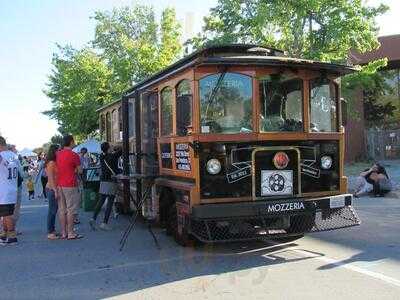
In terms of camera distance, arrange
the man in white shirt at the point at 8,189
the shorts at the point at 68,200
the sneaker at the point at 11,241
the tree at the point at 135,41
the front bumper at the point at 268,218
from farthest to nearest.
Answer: the tree at the point at 135,41, the shorts at the point at 68,200, the sneaker at the point at 11,241, the man in white shirt at the point at 8,189, the front bumper at the point at 268,218

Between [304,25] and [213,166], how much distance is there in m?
14.9

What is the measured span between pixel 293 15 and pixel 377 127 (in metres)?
23.3

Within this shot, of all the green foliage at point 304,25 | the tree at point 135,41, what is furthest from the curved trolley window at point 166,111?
the tree at point 135,41

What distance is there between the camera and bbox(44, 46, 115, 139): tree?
3638 cm

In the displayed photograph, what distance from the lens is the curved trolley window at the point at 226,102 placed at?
898 centimetres

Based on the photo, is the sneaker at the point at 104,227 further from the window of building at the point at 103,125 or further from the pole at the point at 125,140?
the window of building at the point at 103,125

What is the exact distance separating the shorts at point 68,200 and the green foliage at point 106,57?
2158 centimetres

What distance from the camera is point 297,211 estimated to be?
8.91 m

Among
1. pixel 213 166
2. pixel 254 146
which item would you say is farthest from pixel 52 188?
pixel 254 146

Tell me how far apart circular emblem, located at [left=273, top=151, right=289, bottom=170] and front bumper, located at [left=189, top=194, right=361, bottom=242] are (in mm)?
503

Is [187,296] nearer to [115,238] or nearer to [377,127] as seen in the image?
[115,238]

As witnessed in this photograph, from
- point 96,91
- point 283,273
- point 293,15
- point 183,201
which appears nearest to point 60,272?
point 183,201

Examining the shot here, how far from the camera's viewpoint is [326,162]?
952cm

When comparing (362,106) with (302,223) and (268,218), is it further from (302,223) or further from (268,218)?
(268,218)
